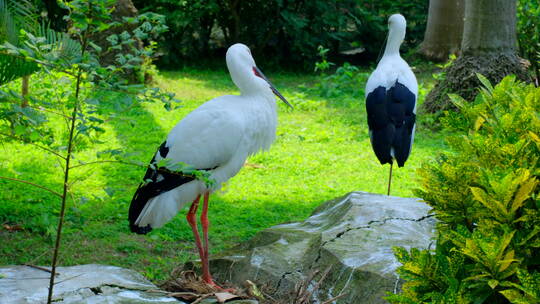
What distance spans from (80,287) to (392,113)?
2.77 metres

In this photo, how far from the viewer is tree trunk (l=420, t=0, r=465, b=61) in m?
11.1

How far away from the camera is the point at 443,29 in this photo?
11250mm

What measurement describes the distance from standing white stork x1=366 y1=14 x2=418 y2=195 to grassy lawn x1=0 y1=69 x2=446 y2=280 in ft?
1.47

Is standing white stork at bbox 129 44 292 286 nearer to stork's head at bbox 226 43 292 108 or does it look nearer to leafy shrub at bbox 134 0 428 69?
stork's head at bbox 226 43 292 108

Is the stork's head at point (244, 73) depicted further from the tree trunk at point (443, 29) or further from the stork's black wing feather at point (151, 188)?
the tree trunk at point (443, 29)

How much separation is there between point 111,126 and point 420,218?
487 cm

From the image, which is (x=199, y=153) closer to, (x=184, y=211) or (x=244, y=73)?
(x=244, y=73)

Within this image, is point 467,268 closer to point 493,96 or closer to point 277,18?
point 493,96

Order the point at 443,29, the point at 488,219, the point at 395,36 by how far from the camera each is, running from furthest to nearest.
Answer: the point at 443,29, the point at 395,36, the point at 488,219

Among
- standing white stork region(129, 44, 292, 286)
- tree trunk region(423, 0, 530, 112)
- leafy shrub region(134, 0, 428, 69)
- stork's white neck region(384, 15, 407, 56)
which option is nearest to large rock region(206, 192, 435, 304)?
standing white stork region(129, 44, 292, 286)

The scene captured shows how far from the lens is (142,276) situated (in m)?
4.13

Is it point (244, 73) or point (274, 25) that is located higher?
point (274, 25)

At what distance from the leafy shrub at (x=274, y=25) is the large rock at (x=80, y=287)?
7.96 metres

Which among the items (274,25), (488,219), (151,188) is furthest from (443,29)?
(488,219)
